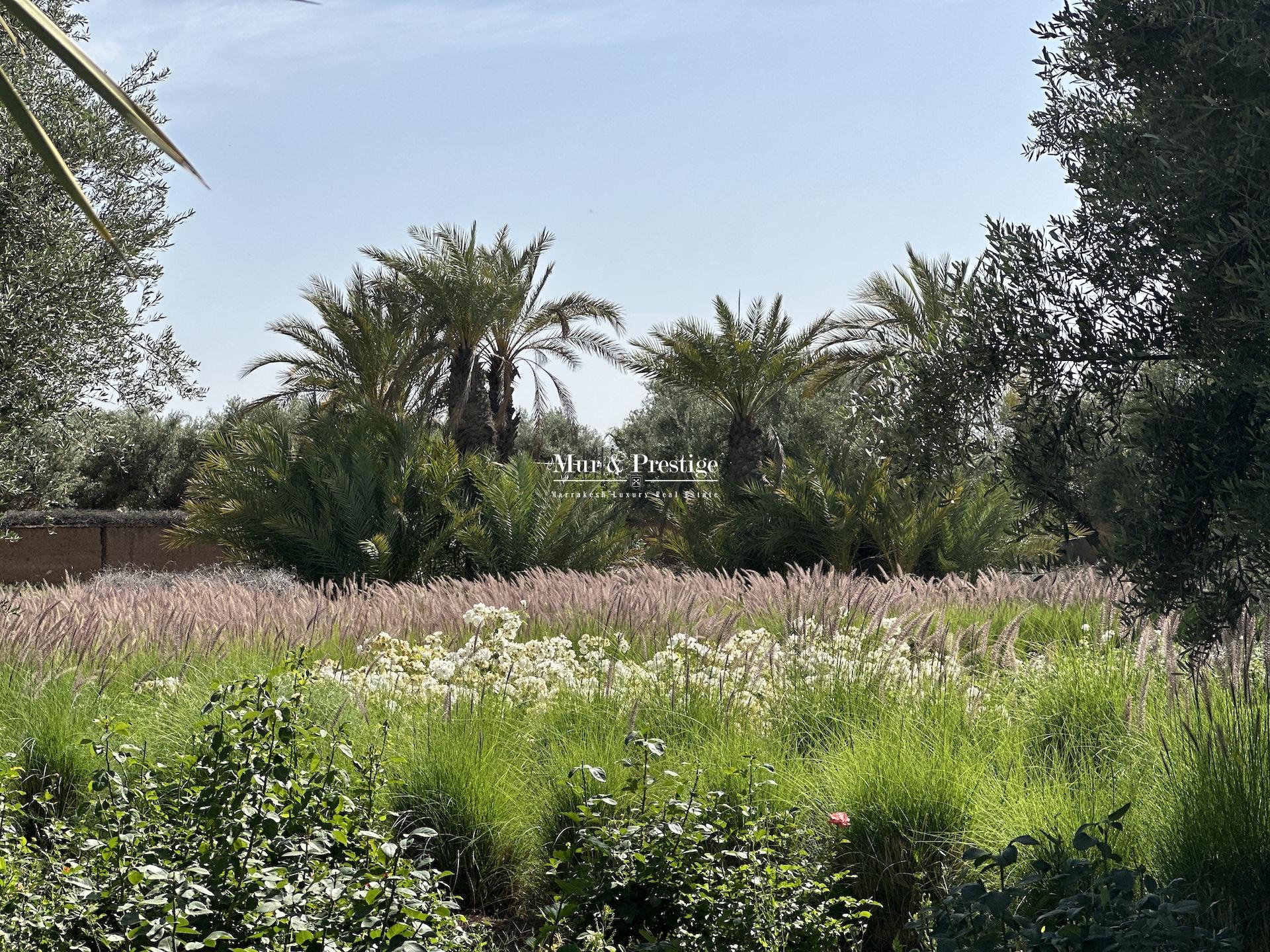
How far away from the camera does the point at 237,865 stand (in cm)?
336

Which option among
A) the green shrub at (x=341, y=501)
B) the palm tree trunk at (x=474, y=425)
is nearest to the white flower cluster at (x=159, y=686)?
the green shrub at (x=341, y=501)

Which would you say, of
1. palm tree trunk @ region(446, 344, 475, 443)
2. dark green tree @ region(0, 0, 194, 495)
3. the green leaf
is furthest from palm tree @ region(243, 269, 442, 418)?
the green leaf

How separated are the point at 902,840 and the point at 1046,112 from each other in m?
3.05

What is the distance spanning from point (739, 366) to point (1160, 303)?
16557 mm

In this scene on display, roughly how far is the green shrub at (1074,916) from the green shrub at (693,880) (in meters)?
0.45

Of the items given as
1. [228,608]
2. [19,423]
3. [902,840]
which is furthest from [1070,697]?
[19,423]

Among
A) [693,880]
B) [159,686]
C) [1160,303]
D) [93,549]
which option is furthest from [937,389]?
[93,549]

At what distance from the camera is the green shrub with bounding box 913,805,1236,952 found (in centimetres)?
284

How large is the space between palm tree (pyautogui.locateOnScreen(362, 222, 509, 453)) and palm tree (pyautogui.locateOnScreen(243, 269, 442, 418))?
0.97 metres

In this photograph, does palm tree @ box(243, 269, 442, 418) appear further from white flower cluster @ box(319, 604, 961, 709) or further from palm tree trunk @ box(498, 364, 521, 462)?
white flower cluster @ box(319, 604, 961, 709)

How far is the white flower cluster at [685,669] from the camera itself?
5.81 meters

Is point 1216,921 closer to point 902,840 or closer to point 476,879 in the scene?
point 902,840

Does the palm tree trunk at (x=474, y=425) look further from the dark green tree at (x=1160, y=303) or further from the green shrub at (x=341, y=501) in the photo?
the dark green tree at (x=1160, y=303)

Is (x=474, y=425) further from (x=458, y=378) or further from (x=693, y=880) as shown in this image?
(x=693, y=880)
